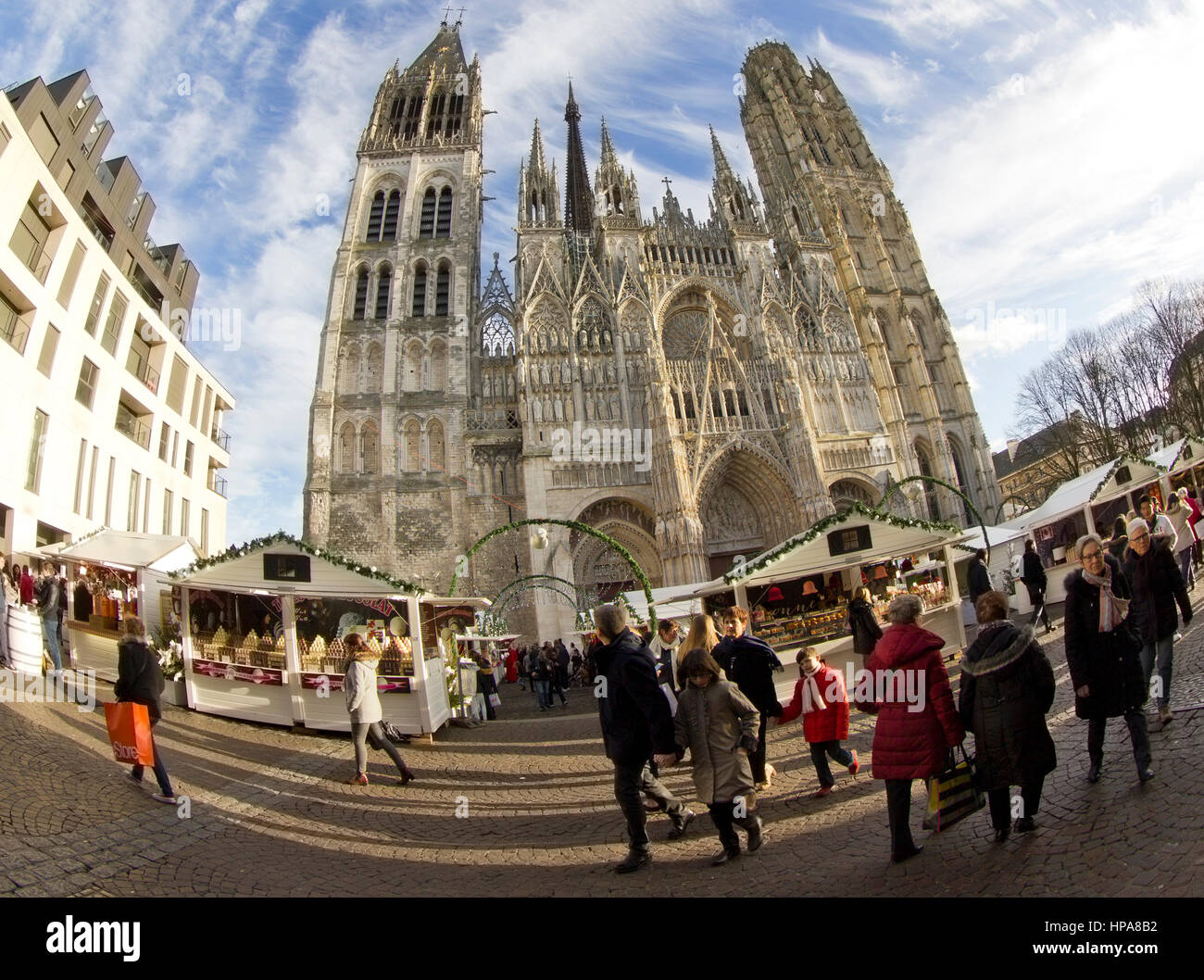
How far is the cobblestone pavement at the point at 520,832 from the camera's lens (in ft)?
10.9

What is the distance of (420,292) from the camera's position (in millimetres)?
30156

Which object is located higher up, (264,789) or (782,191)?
(782,191)

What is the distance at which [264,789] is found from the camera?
630cm

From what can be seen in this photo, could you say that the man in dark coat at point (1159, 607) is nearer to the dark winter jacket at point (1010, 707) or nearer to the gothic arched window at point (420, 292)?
the dark winter jacket at point (1010, 707)

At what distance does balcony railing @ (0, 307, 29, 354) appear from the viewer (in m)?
14.4

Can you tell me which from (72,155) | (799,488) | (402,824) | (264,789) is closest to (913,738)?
(402,824)

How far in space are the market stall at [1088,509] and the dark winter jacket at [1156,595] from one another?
33.3 feet

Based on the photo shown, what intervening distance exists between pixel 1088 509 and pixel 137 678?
17.7 metres

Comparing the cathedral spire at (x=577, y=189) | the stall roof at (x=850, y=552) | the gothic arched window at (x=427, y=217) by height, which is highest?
the cathedral spire at (x=577, y=189)

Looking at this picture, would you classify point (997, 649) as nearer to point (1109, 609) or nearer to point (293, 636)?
point (1109, 609)

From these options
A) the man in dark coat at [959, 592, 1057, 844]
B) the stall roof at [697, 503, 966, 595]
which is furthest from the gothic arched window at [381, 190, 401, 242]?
the man in dark coat at [959, 592, 1057, 844]

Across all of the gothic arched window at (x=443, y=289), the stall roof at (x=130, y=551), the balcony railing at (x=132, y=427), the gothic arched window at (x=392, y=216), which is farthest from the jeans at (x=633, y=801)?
the gothic arched window at (x=392, y=216)

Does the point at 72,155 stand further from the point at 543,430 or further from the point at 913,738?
the point at 913,738

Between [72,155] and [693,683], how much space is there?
26.3m
